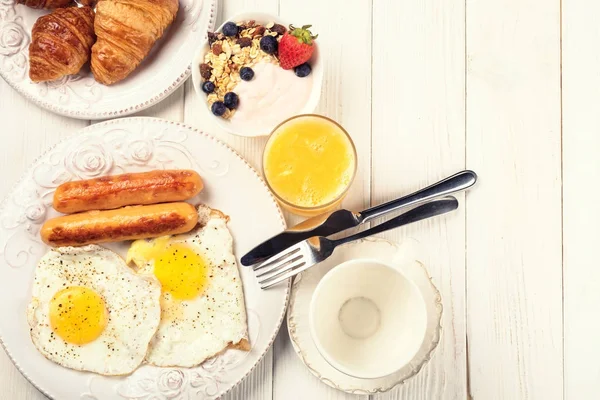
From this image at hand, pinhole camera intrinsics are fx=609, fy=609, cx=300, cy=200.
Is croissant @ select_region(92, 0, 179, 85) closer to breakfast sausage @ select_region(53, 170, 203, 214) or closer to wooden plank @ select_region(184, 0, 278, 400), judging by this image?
wooden plank @ select_region(184, 0, 278, 400)

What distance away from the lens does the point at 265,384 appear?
6.54 ft

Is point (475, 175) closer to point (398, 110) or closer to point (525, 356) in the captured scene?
point (398, 110)

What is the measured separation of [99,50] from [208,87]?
14.8 inches

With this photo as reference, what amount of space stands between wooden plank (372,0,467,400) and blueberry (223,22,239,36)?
1.59 ft

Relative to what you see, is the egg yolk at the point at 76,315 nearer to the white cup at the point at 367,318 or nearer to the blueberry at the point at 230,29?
the white cup at the point at 367,318

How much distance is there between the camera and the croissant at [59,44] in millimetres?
1924

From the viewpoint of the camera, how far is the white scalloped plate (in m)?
1.91

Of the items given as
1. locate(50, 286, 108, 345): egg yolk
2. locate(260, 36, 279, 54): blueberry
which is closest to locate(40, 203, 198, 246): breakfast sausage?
locate(50, 286, 108, 345): egg yolk

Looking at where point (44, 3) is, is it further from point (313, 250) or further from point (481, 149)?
point (481, 149)

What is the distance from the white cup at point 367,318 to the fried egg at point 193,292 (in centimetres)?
29

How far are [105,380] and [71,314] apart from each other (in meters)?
0.23

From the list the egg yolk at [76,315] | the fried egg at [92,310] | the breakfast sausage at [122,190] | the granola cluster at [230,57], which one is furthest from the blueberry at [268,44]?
the egg yolk at [76,315]

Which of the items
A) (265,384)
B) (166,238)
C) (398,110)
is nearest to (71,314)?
(166,238)

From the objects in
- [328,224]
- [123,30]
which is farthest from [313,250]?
[123,30]
